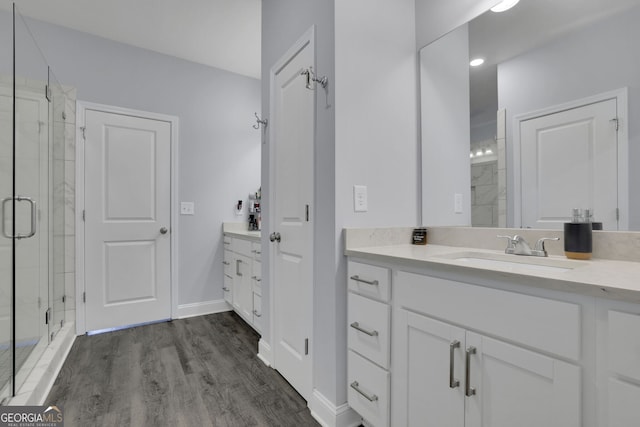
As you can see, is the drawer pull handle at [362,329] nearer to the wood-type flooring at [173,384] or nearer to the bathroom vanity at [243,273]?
the wood-type flooring at [173,384]

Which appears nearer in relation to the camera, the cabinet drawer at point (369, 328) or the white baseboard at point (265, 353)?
the cabinet drawer at point (369, 328)

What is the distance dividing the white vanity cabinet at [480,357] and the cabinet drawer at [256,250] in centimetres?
134

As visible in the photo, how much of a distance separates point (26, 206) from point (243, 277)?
1.53m

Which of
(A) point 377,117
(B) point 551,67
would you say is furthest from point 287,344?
(B) point 551,67

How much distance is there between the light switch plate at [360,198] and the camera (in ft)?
4.88

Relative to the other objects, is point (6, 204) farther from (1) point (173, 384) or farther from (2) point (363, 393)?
(2) point (363, 393)

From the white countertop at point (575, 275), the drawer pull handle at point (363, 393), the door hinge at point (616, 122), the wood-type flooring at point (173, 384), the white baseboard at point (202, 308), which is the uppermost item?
the door hinge at point (616, 122)

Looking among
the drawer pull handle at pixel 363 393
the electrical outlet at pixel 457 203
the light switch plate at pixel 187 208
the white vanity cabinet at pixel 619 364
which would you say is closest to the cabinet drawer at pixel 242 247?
the light switch plate at pixel 187 208

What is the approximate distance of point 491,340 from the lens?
2.88 ft

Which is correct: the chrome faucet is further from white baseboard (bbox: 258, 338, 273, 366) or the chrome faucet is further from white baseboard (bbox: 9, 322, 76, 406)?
white baseboard (bbox: 9, 322, 76, 406)

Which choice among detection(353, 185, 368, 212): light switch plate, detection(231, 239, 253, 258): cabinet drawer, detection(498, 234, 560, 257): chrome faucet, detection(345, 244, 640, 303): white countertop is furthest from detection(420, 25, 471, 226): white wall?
detection(231, 239, 253, 258): cabinet drawer

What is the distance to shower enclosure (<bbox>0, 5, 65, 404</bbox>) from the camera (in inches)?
62.7

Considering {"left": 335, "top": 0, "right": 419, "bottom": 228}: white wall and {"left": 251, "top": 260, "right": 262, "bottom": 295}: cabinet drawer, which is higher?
{"left": 335, "top": 0, "right": 419, "bottom": 228}: white wall

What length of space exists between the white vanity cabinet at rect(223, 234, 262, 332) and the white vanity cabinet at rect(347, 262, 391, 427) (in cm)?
112
